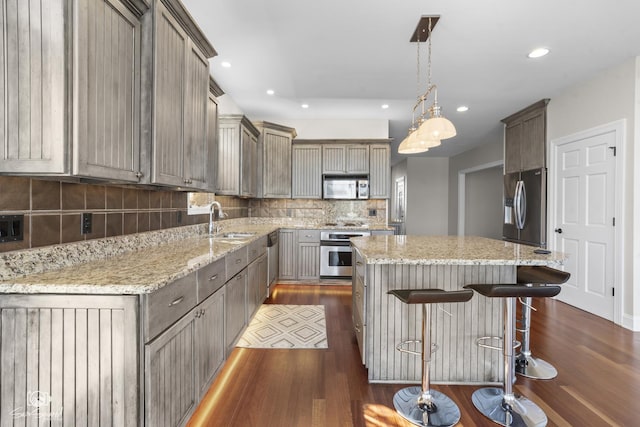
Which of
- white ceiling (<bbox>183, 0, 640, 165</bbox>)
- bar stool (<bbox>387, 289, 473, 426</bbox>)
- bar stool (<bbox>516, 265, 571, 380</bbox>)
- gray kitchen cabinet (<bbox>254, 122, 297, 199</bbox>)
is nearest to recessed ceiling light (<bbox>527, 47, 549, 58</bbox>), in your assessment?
white ceiling (<bbox>183, 0, 640, 165</bbox>)

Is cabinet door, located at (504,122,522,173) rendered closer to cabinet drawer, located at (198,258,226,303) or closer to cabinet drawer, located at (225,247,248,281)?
cabinet drawer, located at (225,247,248,281)

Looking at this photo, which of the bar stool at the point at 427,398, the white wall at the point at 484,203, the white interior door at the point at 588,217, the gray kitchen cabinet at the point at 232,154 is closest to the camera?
the bar stool at the point at 427,398

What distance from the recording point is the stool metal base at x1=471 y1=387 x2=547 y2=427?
1.62 m

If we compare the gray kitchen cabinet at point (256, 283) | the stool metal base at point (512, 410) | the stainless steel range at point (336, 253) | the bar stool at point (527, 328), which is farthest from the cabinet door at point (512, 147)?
the gray kitchen cabinet at point (256, 283)

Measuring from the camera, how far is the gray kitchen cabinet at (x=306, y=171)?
189 inches

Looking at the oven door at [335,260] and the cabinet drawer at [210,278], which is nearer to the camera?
the cabinet drawer at [210,278]

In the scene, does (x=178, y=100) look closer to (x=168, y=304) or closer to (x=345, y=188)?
(x=168, y=304)

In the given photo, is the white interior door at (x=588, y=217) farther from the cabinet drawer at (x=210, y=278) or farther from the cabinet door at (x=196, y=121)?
the cabinet door at (x=196, y=121)

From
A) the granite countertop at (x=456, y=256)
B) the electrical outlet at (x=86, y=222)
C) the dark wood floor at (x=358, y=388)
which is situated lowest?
the dark wood floor at (x=358, y=388)

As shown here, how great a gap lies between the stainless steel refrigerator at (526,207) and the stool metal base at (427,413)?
338 centimetres

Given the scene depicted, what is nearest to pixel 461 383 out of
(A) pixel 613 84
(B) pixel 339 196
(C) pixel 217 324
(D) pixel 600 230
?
(C) pixel 217 324

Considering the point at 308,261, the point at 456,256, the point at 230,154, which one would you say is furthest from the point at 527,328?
the point at 230,154

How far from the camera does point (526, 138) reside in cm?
445

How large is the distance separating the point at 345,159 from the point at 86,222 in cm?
374
